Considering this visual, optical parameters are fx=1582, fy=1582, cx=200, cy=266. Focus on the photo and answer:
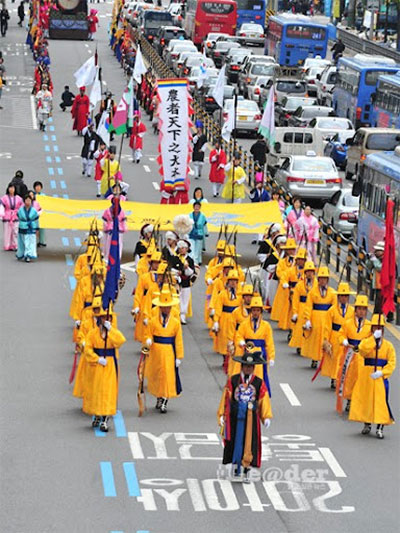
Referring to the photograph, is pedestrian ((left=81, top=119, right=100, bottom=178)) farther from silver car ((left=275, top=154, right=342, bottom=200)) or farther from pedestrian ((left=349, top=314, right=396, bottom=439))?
pedestrian ((left=349, top=314, right=396, bottom=439))

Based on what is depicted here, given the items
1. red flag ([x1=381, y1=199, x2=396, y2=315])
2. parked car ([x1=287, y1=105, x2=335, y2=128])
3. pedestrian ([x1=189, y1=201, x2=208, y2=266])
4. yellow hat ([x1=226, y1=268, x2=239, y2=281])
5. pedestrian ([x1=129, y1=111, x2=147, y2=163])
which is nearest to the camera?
red flag ([x1=381, y1=199, x2=396, y2=315])

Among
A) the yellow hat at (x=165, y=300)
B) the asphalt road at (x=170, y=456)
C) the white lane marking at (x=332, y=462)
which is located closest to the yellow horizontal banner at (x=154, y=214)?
the asphalt road at (x=170, y=456)

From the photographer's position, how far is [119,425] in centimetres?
1859

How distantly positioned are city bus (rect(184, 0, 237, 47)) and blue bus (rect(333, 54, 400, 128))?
963 inches

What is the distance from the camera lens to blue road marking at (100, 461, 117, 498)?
15945 millimetres

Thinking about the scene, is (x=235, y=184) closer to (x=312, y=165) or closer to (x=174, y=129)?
(x=312, y=165)

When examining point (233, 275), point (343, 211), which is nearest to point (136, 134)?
point (343, 211)

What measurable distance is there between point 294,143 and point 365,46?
36814 millimetres

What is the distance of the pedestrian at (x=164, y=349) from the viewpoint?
18984mm

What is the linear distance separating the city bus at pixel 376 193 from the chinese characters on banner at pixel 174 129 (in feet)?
11.7

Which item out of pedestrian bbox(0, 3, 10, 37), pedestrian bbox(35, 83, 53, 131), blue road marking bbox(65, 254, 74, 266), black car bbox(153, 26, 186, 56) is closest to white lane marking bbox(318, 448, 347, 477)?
blue road marking bbox(65, 254, 74, 266)

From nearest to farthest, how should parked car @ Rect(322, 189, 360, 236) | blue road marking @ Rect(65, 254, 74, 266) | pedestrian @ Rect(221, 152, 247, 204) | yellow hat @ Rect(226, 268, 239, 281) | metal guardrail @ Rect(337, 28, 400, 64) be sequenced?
1. yellow hat @ Rect(226, 268, 239, 281)
2. blue road marking @ Rect(65, 254, 74, 266)
3. parked car @ Rect(322, 189, 360, 236)
4. pedestrian @ Rect(221, 152, 247, 204)
5. metal guardrail @ Rect(337, 28, 400, 64)

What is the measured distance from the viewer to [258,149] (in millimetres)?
39344

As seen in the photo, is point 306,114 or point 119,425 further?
point 306,114
